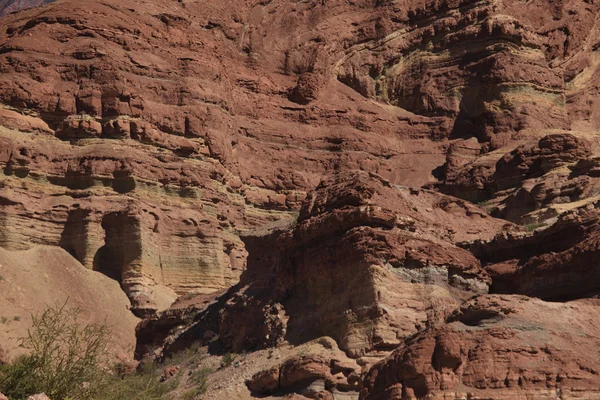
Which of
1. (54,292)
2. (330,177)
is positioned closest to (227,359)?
(330,177)

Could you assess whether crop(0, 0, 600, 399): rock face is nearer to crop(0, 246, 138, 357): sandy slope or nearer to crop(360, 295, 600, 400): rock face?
crop(360, 295, 600, 400): rock face

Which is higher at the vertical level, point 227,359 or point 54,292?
point 54,292

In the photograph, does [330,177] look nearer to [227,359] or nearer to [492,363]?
[227,359]

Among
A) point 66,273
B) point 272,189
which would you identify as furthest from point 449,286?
point 272,189

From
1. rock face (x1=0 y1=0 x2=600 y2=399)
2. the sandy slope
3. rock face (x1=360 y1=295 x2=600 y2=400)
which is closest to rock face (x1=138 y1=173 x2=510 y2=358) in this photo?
rock face (x1=0 y1=0 x2=600 y2=399)

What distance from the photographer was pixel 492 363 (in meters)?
22.2

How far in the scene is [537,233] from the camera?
34.1 metres

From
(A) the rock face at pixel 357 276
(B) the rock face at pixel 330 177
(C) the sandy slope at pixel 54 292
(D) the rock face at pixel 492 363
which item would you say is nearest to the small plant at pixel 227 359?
(A) the rock face at pixel 357 276

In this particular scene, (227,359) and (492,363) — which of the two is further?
(227,359)

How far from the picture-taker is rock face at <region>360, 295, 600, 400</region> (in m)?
21.9

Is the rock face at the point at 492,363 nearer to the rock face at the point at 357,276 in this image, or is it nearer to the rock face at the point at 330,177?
the rock face at the point at 330,177

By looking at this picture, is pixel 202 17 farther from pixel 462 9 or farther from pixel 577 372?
pixel 577 372

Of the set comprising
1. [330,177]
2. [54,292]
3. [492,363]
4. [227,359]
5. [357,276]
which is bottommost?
[492,363]

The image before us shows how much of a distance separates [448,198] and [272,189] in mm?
21195
